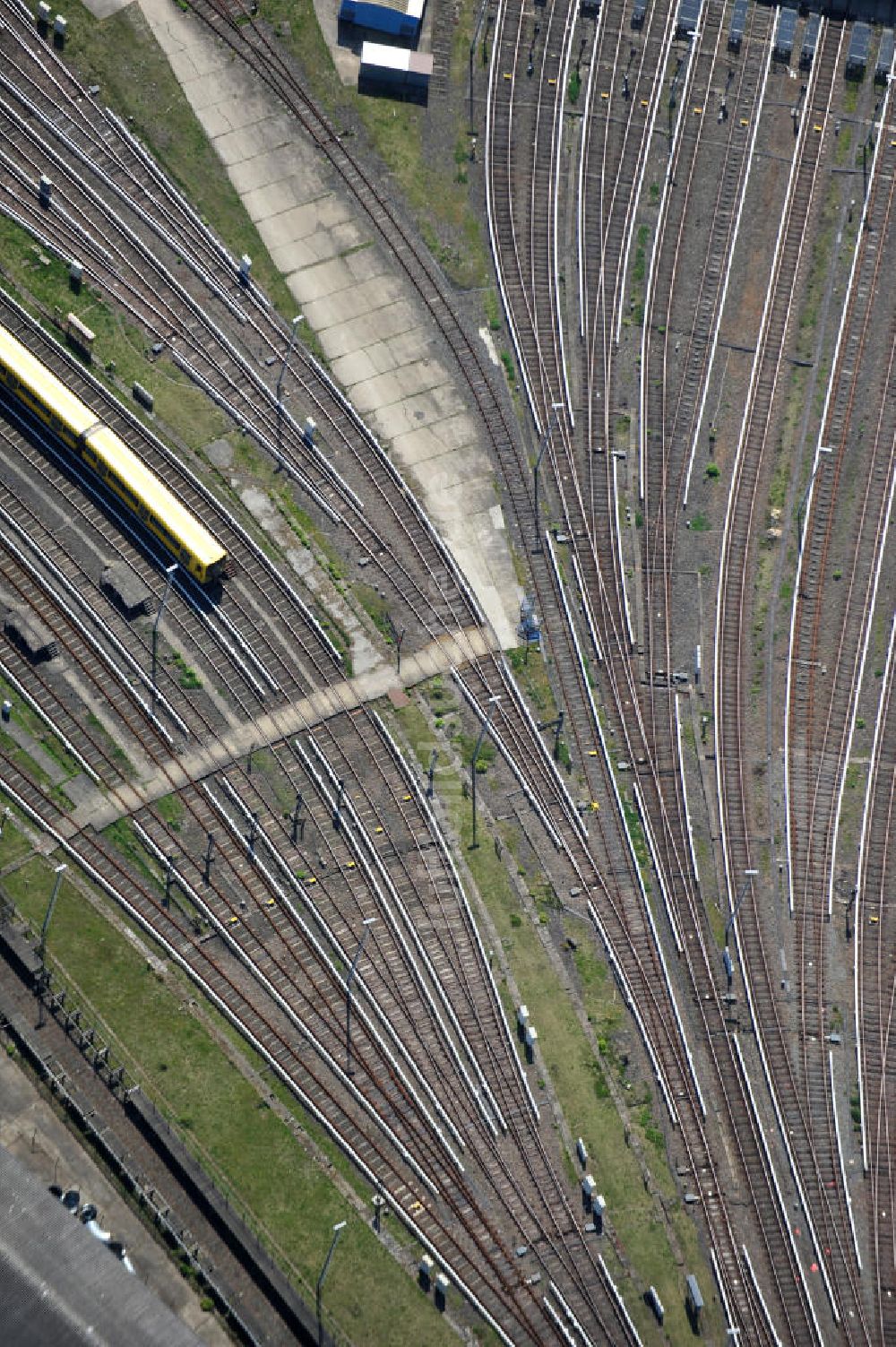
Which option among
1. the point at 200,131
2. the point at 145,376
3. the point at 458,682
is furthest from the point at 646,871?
the point at 200,131

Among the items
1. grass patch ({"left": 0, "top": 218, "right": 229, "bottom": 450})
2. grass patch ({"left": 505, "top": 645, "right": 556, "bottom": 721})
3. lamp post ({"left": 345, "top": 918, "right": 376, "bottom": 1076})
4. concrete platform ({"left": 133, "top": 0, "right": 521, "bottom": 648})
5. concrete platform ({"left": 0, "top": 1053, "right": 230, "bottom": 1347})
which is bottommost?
concrete platform ({"left": 0, "top": 1053, "right": 230, "bottom": 1347})

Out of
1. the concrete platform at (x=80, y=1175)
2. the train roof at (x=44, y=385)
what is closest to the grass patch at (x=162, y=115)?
the train roof at (x=44, y=385)

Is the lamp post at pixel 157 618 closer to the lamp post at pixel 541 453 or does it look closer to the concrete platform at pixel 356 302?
the concrete platform at pixel 356 302

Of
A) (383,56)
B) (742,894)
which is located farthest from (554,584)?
(383,56)

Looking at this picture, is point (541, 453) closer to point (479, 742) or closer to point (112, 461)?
point (479, 742)

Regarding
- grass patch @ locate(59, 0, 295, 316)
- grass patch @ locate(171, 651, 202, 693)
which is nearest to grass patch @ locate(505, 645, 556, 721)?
grass patch @ locate(171, 651, 202, 693)

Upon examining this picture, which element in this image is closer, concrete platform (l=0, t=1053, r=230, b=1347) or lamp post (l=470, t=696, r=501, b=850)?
concrete platform (l=0, t=1053, r=230, b=1347)

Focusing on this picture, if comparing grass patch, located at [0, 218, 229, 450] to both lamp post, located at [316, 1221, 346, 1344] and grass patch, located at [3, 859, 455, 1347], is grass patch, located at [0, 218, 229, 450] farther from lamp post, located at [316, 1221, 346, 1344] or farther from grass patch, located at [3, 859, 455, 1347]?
lamp post, located at [316, 1221, 346, 1344]
